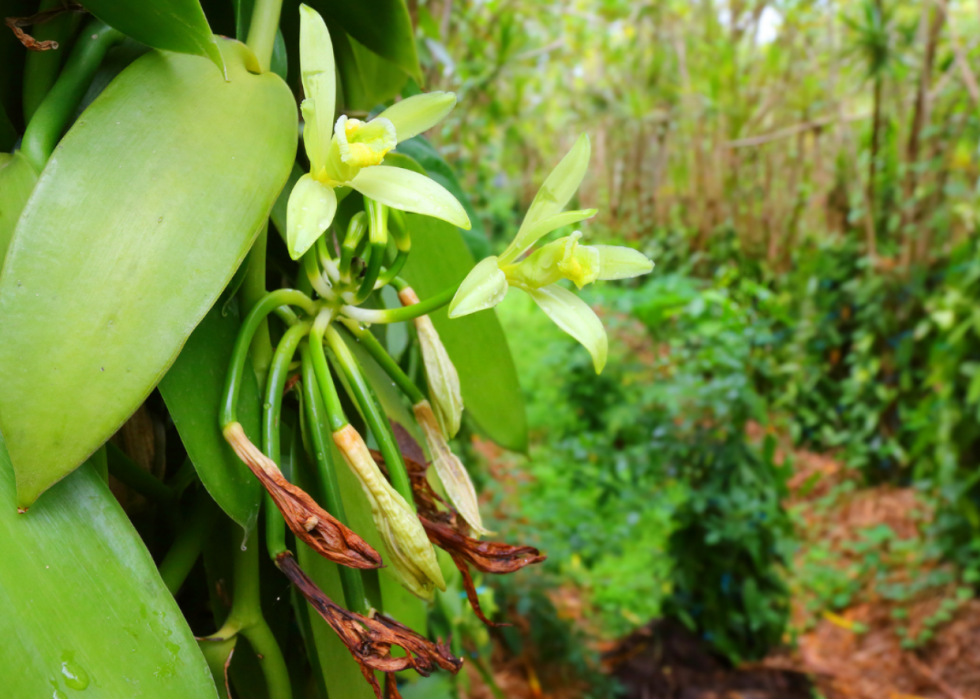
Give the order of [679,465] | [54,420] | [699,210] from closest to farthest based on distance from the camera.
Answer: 1. [54,420]
2. [679,465]
3. [699,210]

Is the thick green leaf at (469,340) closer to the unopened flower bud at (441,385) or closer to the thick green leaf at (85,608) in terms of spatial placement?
the unopened flower bud at (441,385)

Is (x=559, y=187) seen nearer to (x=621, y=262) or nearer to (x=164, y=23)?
(x=621, y=262)

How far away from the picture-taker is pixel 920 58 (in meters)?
2.54

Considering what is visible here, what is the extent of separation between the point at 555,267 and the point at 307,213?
0.32ft

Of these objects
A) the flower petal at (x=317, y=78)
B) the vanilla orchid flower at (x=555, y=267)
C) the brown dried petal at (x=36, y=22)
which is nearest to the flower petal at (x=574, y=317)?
the vanilla orchid flower at (x=555, y=267)

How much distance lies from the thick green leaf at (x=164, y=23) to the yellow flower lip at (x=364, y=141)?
5 cm

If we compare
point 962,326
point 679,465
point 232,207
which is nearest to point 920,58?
point 962,326

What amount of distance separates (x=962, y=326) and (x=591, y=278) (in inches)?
87.7

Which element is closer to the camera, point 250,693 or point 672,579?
point 250,693

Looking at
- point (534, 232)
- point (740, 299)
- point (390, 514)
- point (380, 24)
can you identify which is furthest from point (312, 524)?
point (740, 299)

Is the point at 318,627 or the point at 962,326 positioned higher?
the point at 318,627

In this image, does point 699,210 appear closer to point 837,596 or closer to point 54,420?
point 837,596

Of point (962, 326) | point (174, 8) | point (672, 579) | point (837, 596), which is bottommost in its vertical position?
point (837, 596)

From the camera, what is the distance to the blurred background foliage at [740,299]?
186 centimetres
